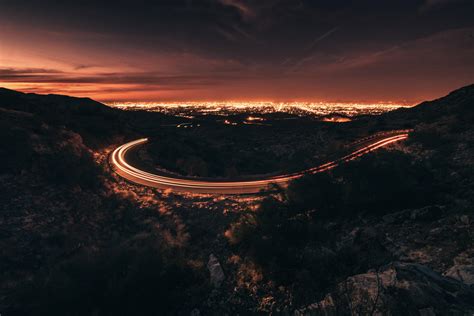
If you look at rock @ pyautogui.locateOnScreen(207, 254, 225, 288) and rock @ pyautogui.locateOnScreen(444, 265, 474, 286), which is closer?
rock @ pyautogui.locateOnScreen(444, 265, 474, 286)

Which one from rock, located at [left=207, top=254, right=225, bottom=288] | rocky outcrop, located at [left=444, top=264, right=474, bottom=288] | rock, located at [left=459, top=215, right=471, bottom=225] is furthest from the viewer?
rock, located at [left=207, top=254, right=225, bottom=288]

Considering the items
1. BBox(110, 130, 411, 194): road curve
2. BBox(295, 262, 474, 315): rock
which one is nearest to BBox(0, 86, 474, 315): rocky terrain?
BBox(295, 262, 474, 315): rock

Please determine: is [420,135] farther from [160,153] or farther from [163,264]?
[160,153]

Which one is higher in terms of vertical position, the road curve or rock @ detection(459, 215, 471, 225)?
rock @ detection(459, 215, 471, 225)

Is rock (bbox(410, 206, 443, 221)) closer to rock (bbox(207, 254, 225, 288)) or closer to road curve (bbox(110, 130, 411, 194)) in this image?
rock (bbox(207, 254, 225, 288))

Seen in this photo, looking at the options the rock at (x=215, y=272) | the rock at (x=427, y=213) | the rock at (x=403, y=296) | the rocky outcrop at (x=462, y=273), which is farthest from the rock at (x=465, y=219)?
the rock at (x=215, y=272)

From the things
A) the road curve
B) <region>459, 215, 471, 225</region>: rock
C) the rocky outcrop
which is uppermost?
<region>459, 215, 471, 225</region>: rock

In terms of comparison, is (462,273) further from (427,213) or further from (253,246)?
(253,246)

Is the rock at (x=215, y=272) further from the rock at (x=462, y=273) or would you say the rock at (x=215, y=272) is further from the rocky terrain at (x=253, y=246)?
the rock at (x=462, y=273)
